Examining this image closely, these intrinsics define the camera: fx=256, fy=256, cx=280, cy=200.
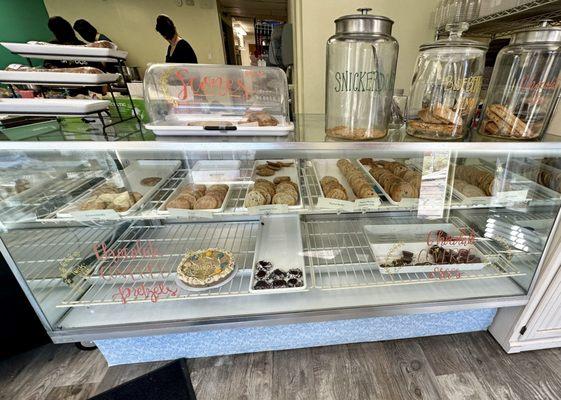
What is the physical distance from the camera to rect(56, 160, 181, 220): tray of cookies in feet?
3.42

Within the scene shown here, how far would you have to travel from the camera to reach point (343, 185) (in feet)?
4.23

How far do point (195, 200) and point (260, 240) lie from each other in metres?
0.48

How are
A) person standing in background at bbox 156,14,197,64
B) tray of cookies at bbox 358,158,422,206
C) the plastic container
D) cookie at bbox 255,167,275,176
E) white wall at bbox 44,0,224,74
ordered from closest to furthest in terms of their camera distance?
the plastic container
tray of cookies at bbox 358,158,422,206
cookie at bbox 255,167,275,176
person standing in background at bbox 156,14,197,64
white wall at bbox 44,0,224,74

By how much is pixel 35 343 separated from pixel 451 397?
2.15 meters

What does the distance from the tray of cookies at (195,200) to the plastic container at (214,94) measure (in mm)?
332

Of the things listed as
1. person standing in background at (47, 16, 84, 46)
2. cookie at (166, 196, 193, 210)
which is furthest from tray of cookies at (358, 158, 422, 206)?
person standing in background at (47, 16, 84, 46)

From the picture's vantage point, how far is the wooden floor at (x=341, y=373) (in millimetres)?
1259

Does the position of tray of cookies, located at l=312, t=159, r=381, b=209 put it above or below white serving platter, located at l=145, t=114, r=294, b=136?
below

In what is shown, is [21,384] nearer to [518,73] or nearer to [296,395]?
[296,395]

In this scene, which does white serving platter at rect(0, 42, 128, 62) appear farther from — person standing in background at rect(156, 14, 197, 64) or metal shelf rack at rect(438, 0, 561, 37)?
person standing in background at rect(156, 14, 197, 64)

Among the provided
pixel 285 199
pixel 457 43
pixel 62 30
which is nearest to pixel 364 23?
pixel 457 43

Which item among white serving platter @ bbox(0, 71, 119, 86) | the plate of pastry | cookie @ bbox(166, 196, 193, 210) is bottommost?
the plate of pastry

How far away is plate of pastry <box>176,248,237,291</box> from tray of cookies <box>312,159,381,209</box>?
0.55 meters

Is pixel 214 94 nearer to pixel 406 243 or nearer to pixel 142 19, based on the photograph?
pixel 406 243
